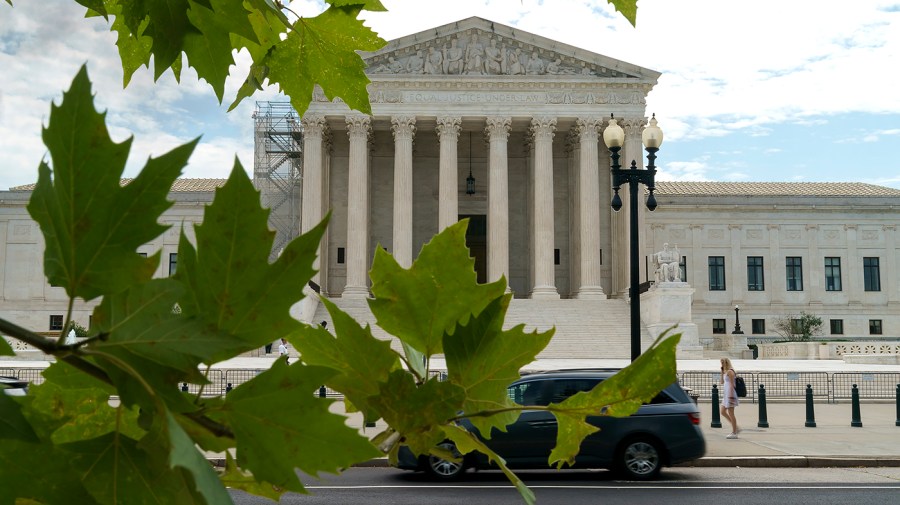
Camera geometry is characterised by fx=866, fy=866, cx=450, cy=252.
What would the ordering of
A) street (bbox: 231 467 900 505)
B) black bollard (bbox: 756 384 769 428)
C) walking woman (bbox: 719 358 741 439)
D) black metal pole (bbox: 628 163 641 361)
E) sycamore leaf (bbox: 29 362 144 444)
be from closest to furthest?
sycamore leaf (bbox: 29 362 144 444)
street (bbox: 231 467 900 505)
black metal pole (bbox: 628 163 641 361)
walking woman (bbox: 719 358 741 439)
black bollard (bbox: 756 384 769 428)

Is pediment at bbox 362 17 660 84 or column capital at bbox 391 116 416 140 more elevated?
pediment at bbox 362 17 660 84

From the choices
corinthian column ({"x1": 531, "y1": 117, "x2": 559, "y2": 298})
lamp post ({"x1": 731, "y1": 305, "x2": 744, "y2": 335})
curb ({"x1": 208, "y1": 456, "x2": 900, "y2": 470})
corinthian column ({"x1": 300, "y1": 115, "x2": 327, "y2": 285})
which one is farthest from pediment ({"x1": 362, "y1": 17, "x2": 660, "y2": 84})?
curb ({"x1": 208, "y1": 456, "x2": 900, "y2": 470})

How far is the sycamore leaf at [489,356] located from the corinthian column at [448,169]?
41302 millimetres

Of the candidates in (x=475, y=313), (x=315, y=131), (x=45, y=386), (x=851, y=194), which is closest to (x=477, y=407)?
(x=475, y=313)

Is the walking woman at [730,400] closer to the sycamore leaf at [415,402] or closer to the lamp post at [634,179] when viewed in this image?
the lamp post at [634,179]

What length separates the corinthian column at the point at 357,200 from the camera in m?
42.2

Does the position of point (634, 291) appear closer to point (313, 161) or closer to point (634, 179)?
point (634, 179)

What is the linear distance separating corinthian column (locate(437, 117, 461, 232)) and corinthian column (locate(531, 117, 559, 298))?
13.0ft

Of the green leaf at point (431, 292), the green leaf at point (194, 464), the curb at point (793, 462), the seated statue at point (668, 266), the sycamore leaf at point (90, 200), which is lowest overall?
the curb at point (793, 462)

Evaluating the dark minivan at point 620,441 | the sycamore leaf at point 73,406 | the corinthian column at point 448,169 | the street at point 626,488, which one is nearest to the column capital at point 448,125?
the corinthian column at point 448,169

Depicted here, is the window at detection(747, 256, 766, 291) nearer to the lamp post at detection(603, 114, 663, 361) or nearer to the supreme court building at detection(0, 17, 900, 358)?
the supreme court building at detection(0, 17, 900, 358)

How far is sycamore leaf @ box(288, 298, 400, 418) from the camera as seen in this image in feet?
2.27

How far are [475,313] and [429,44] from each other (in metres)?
44.3

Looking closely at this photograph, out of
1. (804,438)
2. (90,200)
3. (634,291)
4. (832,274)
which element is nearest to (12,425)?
(90,200)
